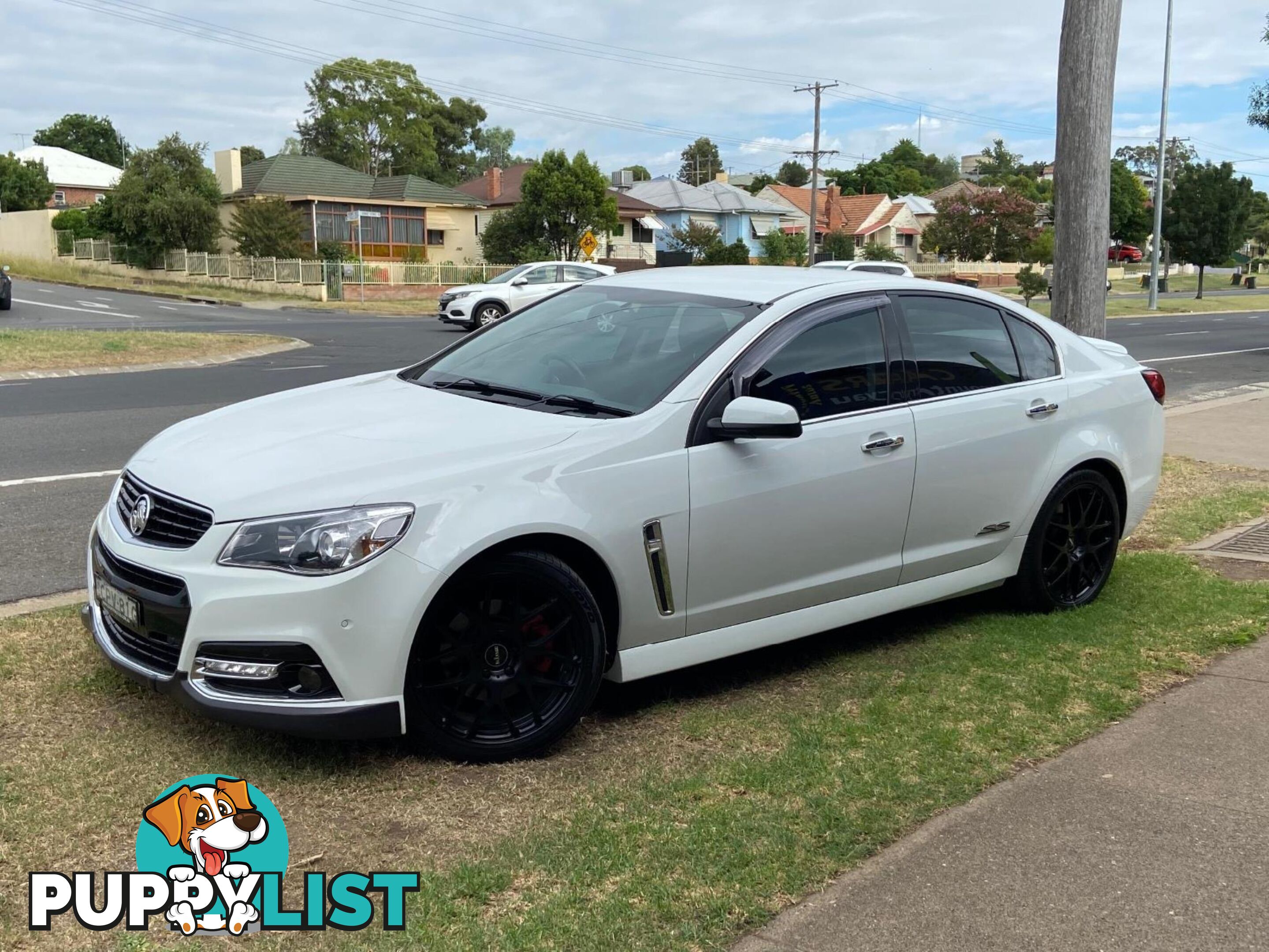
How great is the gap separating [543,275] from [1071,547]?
2609cm

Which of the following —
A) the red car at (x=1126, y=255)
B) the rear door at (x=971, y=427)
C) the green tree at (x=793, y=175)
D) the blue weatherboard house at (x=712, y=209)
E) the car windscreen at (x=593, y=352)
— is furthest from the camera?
the green tree at (x=793, y=175)

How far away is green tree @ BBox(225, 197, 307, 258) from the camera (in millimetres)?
46531

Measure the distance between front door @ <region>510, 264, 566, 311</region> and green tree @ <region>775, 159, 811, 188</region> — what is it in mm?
110127

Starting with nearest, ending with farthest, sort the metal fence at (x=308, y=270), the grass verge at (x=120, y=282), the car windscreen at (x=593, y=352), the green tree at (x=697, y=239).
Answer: the car windscreen at (x=593, y=352), the grass verge at (x=120, y=282), the metal fence at (x=308, y=270), the green tree at (x=697, y=239)

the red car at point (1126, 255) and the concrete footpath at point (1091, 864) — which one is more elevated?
the red car at point (1126, 255)

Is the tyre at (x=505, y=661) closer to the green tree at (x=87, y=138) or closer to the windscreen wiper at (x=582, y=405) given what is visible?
the windscreen wiper at (x=582, y=405)

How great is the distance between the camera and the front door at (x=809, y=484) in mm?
4508

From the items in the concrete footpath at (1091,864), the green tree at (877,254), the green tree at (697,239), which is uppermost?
the green tree at (697,239)

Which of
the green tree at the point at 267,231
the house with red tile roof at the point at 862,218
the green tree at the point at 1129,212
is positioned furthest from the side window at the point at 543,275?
the green tree at the point at 1129,212

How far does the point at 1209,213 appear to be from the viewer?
5584 centimetres

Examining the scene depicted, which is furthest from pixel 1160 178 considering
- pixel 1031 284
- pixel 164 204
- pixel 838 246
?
pixel 164 204

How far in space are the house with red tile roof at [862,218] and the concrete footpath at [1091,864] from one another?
8202cm

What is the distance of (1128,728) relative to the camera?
4531 millimetres

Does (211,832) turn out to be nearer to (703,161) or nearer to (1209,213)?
(1209,213)
